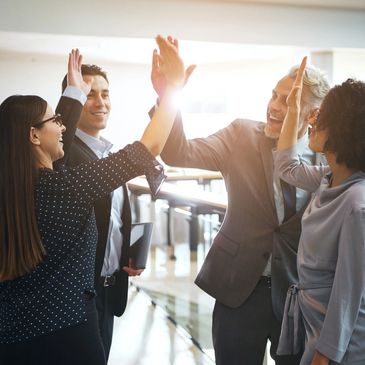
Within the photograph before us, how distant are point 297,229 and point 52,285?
2.47ft

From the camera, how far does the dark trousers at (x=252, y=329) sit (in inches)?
63.0

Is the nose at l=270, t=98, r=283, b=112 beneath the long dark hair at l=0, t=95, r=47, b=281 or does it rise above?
above

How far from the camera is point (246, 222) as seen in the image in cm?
162

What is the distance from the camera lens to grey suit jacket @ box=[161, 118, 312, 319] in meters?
1.58

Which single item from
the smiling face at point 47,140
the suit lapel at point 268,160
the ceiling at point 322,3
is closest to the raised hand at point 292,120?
the suit lapel at point 268,160

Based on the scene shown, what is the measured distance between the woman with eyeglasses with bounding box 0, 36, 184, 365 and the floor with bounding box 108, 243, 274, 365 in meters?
1.45

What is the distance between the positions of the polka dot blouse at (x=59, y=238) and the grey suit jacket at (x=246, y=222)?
1.02ft

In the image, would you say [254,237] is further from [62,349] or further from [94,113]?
[94,113]

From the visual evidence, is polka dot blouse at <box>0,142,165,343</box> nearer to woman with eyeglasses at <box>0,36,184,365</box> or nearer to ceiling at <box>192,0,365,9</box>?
woman with eyeglasses at <box>0,36,184,365</box>

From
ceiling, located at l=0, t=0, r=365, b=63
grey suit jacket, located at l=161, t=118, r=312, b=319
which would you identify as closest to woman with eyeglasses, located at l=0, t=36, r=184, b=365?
grey suit jacket, located at l=161, t=118, r=312, b=319

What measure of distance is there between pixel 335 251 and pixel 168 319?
9.65 feet

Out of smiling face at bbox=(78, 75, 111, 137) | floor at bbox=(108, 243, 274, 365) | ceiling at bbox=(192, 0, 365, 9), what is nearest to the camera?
smiling face at bbox=(78, 75, 111, 137)

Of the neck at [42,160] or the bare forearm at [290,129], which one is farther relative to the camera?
the bare forearm at [290,129]

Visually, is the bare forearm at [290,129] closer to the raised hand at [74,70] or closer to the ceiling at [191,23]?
the raised hand at [74,70]
